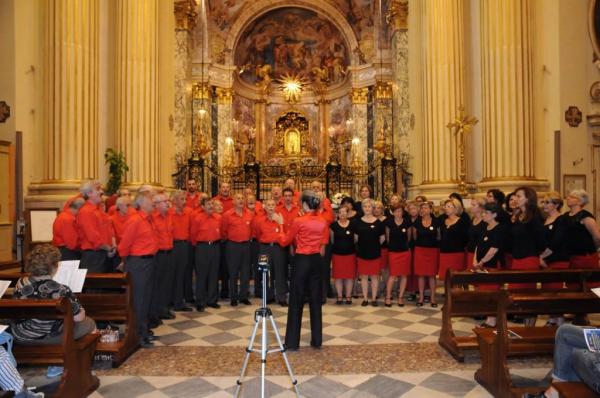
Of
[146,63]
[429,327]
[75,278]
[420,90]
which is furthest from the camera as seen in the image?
[420,90]

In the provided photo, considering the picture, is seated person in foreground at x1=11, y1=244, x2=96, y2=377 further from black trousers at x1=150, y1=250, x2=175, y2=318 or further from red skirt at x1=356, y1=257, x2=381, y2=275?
red skirt at x1=356, y1=257, x2=381, y2=275

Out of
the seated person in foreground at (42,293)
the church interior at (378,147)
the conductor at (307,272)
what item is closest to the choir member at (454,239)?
the church interior at (378,147)

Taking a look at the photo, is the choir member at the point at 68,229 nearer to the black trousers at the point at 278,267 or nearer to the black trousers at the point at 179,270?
the black trousers at the point at 179,270

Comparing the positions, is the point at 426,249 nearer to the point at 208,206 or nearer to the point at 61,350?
the point at 208,206

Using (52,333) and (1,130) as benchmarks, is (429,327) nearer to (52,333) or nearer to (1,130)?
(52,333)

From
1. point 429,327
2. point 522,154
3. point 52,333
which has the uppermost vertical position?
point 522,154

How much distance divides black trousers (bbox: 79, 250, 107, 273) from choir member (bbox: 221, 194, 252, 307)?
2.31 metres

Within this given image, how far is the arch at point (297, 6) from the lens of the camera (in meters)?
23.7

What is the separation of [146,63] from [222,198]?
4660 millimetres

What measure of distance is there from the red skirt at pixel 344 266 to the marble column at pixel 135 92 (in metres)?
5.42

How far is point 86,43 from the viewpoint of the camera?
9984 mm

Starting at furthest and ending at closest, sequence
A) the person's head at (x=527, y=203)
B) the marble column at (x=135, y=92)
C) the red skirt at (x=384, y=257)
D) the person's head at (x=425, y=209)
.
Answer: the marble column at (x=135, y=92) < the red skirt at (x=384, y=257) < the person's head at (x=425, y=209) < the person's head at (x=527, y=203)

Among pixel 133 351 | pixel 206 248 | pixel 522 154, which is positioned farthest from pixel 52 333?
pixel 522 154

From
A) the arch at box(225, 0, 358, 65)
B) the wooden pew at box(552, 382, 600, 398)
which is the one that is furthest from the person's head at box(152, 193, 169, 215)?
the arch at box(225, 0, 358, 65)
